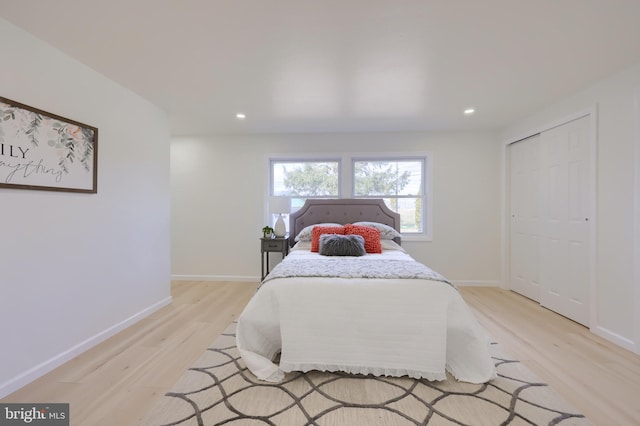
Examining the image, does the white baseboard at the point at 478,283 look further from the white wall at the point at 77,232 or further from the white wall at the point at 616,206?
the white wall at the point at 77,232

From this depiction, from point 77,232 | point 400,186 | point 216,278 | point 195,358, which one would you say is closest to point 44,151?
point 77,232

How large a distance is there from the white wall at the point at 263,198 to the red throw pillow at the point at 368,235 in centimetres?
107

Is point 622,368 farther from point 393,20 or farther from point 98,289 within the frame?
point 98,289

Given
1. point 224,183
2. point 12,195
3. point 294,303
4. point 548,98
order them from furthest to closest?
point 224,183, point 548,98, point 294,303, point 12,195

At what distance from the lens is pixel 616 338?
2393 millimetres

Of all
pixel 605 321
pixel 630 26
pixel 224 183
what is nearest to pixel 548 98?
pixel 630 26

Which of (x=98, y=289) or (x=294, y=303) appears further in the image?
(x=98, y=289)

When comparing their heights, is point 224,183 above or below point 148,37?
below

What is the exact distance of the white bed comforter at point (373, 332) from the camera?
71.1 inches

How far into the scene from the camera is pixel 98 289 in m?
2.40

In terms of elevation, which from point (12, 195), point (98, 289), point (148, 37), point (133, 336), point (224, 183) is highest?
point (148, 37)

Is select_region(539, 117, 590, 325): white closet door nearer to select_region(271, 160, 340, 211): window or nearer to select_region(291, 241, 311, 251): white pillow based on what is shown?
select_region(271, 160, 340, 211): window

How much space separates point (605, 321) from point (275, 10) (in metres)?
3.66

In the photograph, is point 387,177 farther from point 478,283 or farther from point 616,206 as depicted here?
point 616,206
